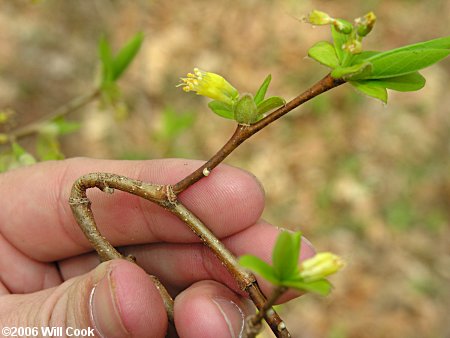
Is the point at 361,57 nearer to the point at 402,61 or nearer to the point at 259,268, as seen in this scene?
the point at 402,61

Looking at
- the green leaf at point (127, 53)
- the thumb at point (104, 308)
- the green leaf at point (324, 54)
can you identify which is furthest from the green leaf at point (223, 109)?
the green leaf at point (127, 53)

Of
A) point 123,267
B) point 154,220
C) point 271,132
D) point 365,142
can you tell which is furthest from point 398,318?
point 123,267

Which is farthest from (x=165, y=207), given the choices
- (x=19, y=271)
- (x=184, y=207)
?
(x=19, y=271)

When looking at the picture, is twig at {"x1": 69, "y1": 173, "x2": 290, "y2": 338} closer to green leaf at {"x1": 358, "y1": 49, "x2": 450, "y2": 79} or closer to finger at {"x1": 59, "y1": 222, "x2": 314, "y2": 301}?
finger at {"x1": 59, "y1": 222, "x2": 314, "y2": 301}

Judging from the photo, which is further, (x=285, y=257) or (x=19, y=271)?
(x=19, y=271)

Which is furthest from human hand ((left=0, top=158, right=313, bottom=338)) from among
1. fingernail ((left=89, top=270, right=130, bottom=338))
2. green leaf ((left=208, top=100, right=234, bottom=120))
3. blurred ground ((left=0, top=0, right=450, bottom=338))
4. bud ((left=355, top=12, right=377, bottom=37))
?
blurred ground ((left=0, top=0, right=450, bottom=338))

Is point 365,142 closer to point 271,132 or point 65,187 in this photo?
point 271,132

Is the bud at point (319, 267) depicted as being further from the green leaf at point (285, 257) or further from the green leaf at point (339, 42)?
the green leaf at point (339, 42)
